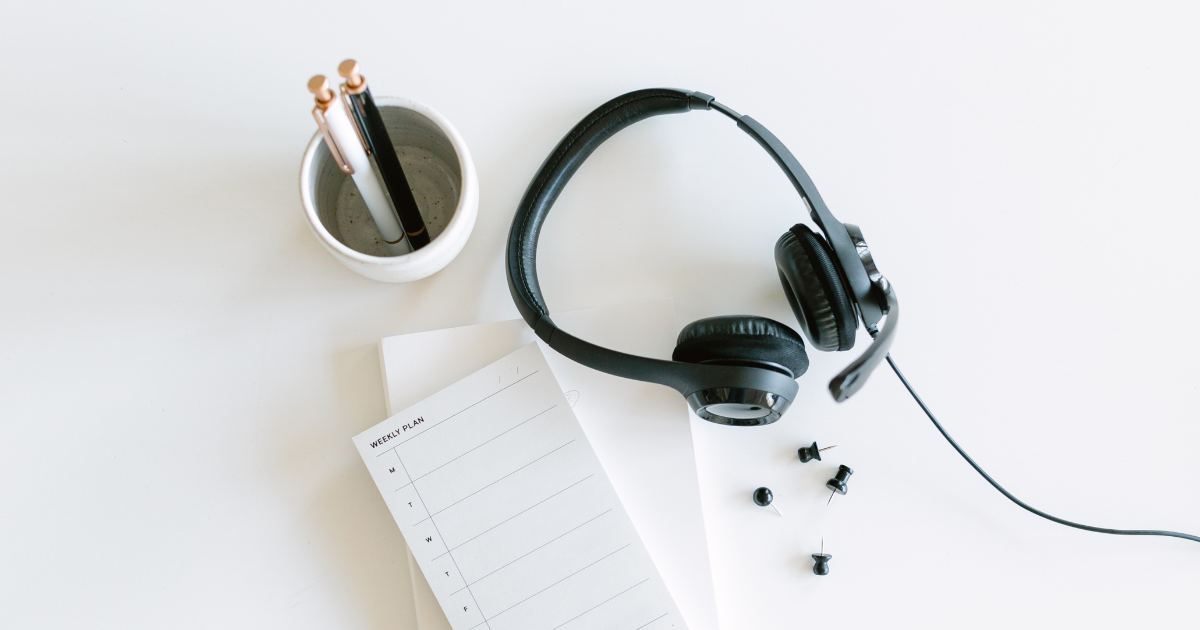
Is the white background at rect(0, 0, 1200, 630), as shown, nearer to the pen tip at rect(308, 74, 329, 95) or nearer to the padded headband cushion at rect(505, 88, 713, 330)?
the padded headband cushion at rect(505, 88, 713, 330)

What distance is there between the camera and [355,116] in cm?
53

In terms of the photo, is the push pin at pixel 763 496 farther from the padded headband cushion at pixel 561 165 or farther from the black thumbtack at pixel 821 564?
the padded headband cushion at pixel 561 165

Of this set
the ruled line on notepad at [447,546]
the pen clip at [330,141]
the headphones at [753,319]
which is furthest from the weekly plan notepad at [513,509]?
the pen clip at [330,141]

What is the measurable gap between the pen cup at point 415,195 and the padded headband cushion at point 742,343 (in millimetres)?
236

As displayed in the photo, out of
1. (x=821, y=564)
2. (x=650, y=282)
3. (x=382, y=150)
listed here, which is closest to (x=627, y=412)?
(x=650, y=282)

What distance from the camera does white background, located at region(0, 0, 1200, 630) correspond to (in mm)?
709

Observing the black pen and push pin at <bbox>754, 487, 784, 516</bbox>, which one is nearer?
the black pen

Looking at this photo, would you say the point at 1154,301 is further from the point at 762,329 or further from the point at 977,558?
the point at 762,329

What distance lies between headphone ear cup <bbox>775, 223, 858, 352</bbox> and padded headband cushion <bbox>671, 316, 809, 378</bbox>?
3cm

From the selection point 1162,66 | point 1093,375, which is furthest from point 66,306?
point 1162,66

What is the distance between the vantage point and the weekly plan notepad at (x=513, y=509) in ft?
2.27

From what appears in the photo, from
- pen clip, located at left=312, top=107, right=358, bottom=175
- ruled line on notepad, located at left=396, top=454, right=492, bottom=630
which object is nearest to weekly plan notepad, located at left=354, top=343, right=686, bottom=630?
ruled line on notepad, located at left=396, top=454, right=492, bottom=630

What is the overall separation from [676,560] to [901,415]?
280mm

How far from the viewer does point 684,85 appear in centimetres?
77
